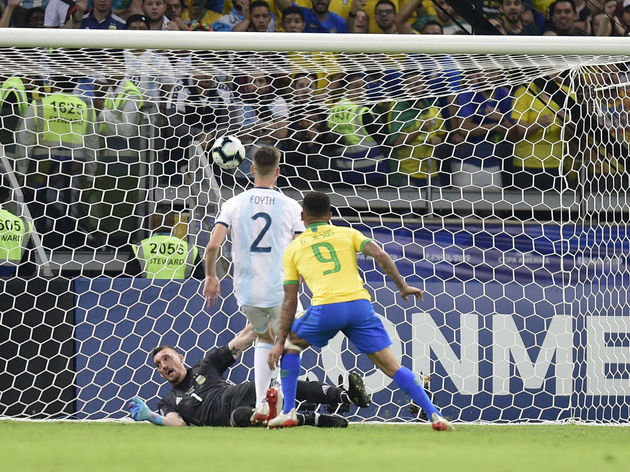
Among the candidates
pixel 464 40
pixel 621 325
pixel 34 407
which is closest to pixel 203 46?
pixel 464 40

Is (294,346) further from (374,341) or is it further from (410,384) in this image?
(410,384)

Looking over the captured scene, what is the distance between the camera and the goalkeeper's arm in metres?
6.04

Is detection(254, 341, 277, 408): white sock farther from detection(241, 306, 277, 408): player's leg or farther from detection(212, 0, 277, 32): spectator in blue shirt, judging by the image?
detection(212, 0, 277, 32): spectator in blue shirt

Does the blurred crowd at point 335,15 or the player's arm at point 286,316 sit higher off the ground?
the blurred crowd at point 335,15

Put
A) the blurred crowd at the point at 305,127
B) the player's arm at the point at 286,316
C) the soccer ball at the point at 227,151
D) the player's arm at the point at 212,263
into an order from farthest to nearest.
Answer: the blurred crowd at the point at 305,127 < the soccer ball at the point at 227,151 < the player's arm at the point at 212,263 < the player's arm at the point at 286,316

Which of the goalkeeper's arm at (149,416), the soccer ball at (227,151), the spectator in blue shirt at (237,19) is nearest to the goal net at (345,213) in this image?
the soccer ball at (227,151)

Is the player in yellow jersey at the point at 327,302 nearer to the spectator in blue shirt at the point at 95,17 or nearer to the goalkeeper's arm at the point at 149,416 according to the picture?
the goalkeeper's arm at the point at 149,416

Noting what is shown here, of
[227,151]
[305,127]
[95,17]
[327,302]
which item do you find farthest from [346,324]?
[95,17]

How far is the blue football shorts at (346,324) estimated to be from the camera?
5.41 metres

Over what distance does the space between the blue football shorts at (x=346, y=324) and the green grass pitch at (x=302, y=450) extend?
487 millimetres

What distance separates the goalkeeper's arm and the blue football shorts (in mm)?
1164

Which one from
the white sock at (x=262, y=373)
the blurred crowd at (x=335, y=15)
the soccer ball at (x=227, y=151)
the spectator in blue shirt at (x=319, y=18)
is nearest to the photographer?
the white sock at (x=262, y=373)

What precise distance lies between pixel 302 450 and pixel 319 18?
5.92 meters

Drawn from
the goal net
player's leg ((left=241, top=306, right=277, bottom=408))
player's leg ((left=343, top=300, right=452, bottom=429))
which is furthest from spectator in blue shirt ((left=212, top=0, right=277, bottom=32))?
player's leg ((left=343, top=300, right=452, bottom=429))
